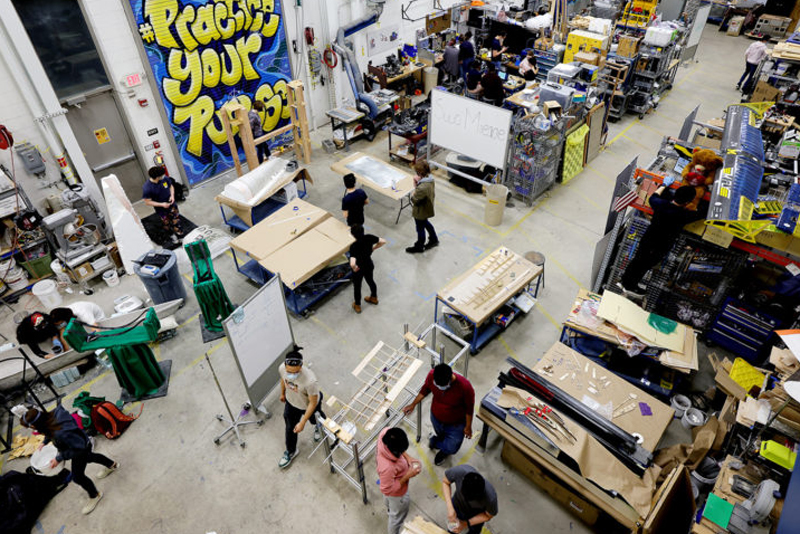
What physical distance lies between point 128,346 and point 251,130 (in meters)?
5.57

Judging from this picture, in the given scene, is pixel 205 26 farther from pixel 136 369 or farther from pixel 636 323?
pixel 636 323

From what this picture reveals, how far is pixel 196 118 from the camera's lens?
1008 cm

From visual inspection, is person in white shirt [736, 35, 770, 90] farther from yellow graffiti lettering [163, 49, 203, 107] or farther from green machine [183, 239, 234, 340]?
green machine [183, 239, 234, 340]

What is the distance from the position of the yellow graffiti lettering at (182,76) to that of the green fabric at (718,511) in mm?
10456

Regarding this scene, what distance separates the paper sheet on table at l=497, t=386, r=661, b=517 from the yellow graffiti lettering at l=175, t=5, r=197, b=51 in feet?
30.9

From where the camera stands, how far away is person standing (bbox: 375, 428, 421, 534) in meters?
4.35

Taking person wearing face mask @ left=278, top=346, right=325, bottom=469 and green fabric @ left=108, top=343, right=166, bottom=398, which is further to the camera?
green fabric @ left=108, top=343, right=166, bottom=398

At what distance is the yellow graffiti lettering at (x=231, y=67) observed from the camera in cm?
1005

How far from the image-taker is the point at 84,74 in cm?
840

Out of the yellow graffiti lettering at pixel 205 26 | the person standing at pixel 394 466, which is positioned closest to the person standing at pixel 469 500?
the person standing at pixel 394 466

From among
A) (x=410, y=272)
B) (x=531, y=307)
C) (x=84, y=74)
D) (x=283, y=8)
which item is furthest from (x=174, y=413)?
(x=283, y=8)

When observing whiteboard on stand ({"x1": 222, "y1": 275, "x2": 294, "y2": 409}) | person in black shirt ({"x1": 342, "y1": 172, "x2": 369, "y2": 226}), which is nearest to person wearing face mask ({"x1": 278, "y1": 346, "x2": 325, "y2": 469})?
whiteboard on stand ({"x1": 222, "y1": 275, "x2": 294, "y2": 409})

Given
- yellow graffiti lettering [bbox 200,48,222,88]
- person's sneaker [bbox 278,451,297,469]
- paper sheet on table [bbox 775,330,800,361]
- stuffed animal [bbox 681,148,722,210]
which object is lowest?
person's sneaker [bbox 278,451,297,469]

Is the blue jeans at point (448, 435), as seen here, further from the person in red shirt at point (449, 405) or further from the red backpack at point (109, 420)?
the red backpack at point (109, 420)
